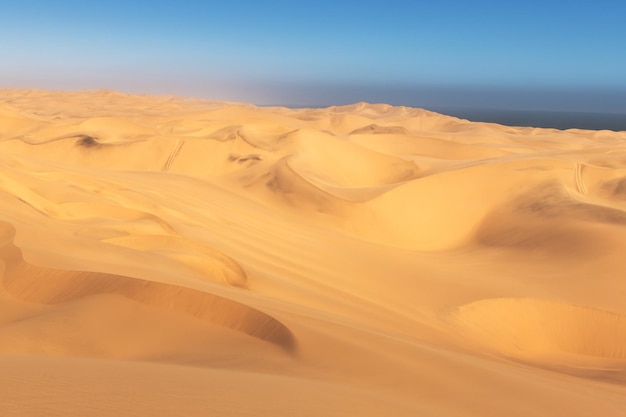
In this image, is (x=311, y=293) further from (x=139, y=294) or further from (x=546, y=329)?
(x=546, y=329)

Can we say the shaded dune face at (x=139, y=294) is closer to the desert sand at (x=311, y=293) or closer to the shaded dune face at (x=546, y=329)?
the desert sand at (x=311, y=293)

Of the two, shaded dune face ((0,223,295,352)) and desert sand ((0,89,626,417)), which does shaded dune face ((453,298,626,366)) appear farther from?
shaded dune face ((0,223,295,352))

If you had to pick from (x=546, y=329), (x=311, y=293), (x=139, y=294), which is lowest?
(x=546, y=329)

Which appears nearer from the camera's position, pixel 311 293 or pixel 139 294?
pixel 139 294

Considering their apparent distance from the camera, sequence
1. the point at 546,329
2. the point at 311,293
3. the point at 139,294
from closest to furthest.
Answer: the point at 139,294
the point at 311,293
the point at 546,329

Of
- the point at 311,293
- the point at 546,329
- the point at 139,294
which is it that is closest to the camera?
the point at 139,294

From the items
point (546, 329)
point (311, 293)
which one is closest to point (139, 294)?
point (311, 293)

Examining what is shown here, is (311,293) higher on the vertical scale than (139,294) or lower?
lower
